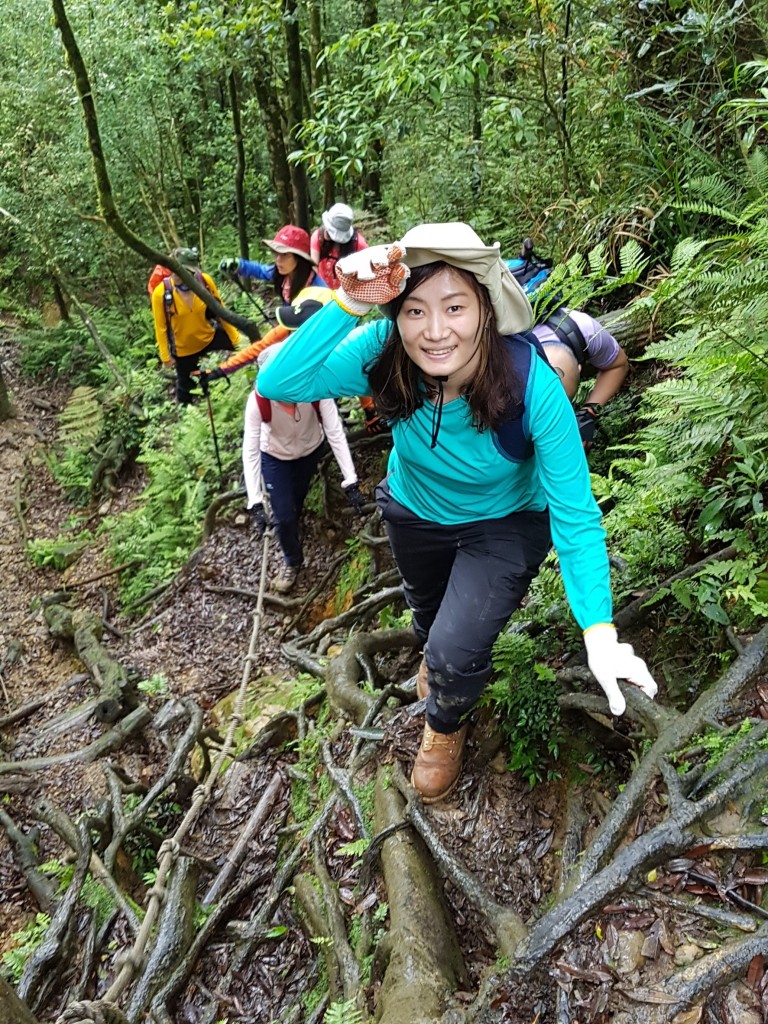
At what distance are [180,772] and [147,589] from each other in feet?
13.1

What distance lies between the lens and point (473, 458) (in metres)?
2.56

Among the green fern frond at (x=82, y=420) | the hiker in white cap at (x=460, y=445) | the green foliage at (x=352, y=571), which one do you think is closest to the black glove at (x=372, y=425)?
the green foliage at (x=352, y=571)

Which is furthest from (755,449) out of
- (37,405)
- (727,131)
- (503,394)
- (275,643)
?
(37,405)

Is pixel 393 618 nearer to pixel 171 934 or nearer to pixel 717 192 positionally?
pixel 171 934

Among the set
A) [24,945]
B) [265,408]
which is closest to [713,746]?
[24,945]

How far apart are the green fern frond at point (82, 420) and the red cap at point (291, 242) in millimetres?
7028

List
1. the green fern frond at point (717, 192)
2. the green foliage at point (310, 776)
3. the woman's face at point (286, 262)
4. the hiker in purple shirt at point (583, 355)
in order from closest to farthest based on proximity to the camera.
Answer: the green foliage at point (310, 776) → the hiker in purple shirt at point (583, 355) → the green fern frond at point (717, 192) → the woman's face at point (286, 262)

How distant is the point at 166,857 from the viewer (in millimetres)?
2936

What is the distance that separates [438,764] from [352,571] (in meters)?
3.39

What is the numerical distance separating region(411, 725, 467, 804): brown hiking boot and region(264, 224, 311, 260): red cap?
4.36 m

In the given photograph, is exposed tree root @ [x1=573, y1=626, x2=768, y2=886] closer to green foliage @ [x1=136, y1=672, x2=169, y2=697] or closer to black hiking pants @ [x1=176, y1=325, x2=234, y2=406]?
green foliage @ [x1=136, y1=672, x2=169, y2=697]

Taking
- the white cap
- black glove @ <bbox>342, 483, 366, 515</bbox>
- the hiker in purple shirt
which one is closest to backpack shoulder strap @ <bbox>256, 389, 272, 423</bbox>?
black glove @ <bbox>342, 483, 366, 515</bbox>

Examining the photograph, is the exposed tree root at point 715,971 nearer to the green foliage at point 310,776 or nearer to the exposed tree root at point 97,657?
the green foliage at point 310,776

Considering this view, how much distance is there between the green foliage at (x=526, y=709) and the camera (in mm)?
2863
